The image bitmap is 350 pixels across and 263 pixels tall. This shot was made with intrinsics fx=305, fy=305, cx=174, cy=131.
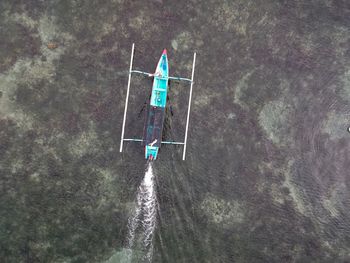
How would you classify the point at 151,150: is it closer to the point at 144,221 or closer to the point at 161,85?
the point at 161,85

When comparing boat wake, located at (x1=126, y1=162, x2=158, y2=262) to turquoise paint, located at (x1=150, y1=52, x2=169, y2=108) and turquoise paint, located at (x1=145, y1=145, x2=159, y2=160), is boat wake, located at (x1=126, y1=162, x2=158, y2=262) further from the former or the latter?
turquoise paint, located at (x1=150, y1=52, x2=169, y2=108)

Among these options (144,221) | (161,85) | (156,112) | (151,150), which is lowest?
(144,221)

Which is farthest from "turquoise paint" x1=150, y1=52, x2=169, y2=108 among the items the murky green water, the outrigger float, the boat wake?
the boat wake

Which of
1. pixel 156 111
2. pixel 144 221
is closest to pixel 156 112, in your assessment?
pixel 156 111

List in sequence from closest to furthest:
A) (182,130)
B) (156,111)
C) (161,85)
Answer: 1. (156,111)
2. (161,85)
3. (182,130)

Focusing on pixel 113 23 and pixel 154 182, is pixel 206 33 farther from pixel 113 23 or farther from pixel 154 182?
pixel 154 182

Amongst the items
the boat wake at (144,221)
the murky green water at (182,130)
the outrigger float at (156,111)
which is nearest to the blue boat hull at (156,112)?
the outrigger float at (156,111)

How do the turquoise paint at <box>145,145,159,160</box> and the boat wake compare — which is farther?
the boat wake
